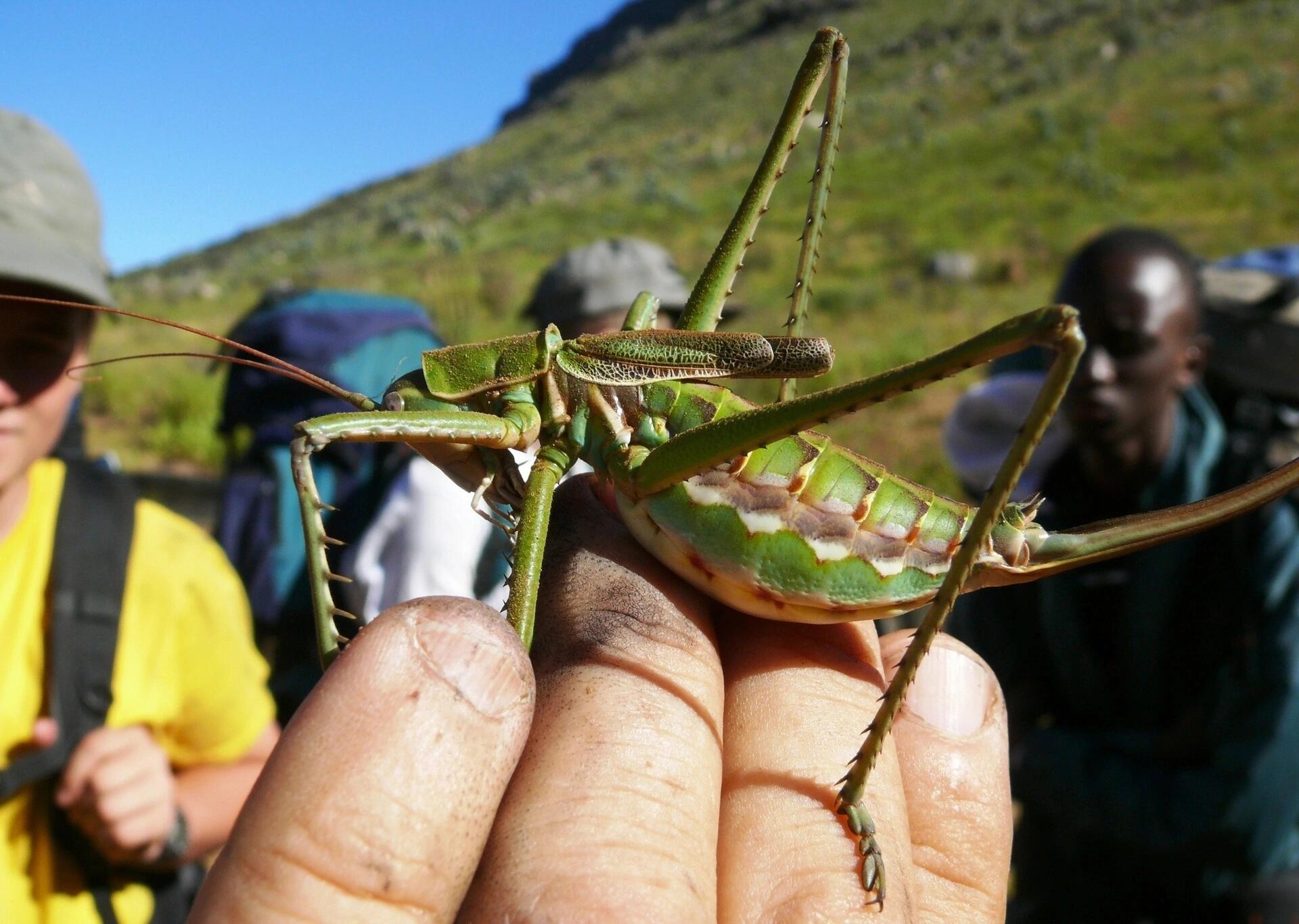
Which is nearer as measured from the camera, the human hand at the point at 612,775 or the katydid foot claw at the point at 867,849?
the human hand at the point at 612,775

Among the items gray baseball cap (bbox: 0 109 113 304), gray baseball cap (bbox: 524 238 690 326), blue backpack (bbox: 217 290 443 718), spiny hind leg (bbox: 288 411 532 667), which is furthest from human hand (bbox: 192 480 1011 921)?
gray baseball cap (bbox: 524 238 690 326)

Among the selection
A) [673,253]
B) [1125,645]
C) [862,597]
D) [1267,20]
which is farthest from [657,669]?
[1267,20]

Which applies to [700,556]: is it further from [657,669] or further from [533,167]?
[533,167]

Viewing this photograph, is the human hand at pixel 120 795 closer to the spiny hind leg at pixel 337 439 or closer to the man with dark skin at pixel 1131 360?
the spiny hind leg at pixel 337 439

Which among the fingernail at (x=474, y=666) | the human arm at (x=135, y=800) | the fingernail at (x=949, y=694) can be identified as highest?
the fingernail at (x=949, y=694)

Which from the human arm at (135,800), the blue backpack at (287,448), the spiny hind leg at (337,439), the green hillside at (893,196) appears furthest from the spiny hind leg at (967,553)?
the green hillside at (893,196)

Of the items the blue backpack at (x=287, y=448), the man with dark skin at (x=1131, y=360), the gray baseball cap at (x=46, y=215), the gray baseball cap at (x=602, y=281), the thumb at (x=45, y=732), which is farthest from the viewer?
the gray baseball cap at (x=602, y=281)
